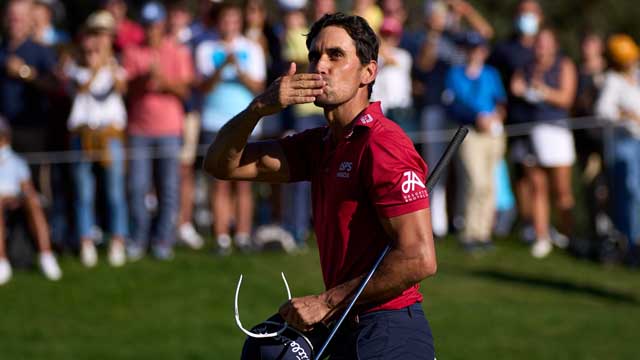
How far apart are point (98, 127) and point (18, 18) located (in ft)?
4.62

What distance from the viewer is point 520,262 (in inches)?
537

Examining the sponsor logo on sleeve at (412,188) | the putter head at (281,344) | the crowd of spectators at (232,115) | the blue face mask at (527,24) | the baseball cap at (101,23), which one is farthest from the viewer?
the blue face mask at (527,24)

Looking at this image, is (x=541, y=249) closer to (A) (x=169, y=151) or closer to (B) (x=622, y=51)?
(B) (x=622, y=51)

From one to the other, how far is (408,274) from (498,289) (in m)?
7.27

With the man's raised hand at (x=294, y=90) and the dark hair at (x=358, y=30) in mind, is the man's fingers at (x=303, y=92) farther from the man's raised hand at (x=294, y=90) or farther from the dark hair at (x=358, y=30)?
the dark hair at (x=358, y=30)

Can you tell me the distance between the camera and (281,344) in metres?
5.47

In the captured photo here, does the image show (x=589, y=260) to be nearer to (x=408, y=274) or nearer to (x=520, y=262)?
(x=520, y=262)

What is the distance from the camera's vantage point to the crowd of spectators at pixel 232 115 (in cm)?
1327

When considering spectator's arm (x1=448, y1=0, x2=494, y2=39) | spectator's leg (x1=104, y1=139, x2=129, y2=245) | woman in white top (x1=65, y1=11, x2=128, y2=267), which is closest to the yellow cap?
spectator's arm (x1=448, y1=0, x2=494, y2=39)

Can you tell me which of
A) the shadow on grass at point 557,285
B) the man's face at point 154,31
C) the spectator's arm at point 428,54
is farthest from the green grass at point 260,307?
the man's face at point 154,31

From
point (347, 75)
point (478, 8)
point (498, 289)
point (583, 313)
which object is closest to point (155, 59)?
point (498, 289)

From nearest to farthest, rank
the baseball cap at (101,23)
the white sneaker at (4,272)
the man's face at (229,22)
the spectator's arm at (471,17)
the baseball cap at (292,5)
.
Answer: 1. the white sneaker at (4,272)
2. the baseball cap at (101,23)
3. the man's face at (229,22)
4. the baseball cap at (292,5)
5. the spectator's arm at (471,17)

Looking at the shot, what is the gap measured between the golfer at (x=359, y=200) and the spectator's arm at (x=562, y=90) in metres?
8.70

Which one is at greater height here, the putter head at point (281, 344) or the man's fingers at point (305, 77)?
the man's fingers at point (305, 77)
